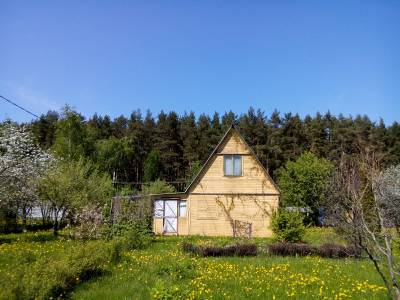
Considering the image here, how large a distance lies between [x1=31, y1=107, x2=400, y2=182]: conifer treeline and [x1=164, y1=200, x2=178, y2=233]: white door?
25746mm

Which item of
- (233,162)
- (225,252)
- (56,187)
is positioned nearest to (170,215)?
(233,162)

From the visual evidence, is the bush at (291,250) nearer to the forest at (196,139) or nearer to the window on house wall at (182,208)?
the window on house wall at (182,208)

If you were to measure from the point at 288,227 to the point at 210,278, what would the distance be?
411 inches

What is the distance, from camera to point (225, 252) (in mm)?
15398

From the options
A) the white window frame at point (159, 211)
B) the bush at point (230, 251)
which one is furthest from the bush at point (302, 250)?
the white window frame at point (159, 211)

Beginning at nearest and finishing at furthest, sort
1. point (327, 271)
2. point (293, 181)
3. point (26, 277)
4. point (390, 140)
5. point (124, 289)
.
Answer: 1. point (26, 277)
2. point (124, 289)
3. point (327, 271)
4. point (293, 181)
5. point (390, 140)

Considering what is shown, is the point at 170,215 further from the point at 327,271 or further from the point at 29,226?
the point at 327,271

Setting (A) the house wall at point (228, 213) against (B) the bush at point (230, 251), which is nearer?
(B) the bush at point (230, 251)

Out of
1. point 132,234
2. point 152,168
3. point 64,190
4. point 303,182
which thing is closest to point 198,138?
point 152,168

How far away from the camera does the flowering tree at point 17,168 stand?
72.1 feet

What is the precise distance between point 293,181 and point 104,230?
25.5 metres

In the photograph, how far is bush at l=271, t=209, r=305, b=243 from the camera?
19672 millimetres

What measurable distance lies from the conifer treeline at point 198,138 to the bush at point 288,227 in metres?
37.4

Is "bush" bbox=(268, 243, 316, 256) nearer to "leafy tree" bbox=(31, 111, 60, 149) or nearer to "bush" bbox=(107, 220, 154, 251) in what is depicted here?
"bush" bbox=(107, 220, 154, 251)
